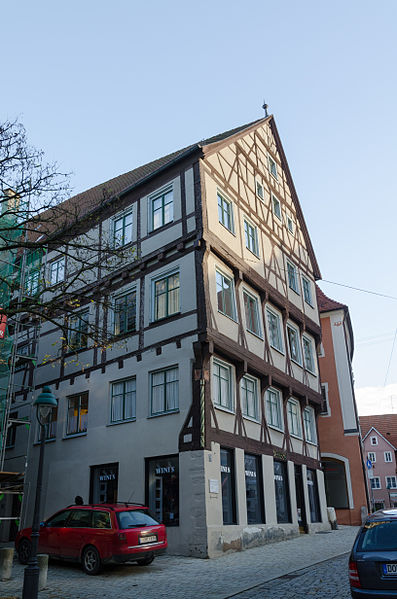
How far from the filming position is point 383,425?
255 feet

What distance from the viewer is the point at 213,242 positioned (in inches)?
752

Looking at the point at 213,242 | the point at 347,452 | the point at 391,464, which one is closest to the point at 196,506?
the point at 213,242

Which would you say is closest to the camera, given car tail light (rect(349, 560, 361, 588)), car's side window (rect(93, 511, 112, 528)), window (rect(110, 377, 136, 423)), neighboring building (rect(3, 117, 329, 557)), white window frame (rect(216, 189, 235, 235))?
car tail light (rect(349, 560, 361, 588))

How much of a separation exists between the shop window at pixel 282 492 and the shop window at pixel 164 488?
5.68 meters

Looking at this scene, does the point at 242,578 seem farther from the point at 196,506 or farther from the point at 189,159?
the point at 189,159

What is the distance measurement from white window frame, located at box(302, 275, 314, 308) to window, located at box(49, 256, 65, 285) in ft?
39.1

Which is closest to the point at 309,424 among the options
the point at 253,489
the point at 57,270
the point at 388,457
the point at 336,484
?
the point at 336,484

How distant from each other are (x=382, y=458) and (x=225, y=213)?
63.0m

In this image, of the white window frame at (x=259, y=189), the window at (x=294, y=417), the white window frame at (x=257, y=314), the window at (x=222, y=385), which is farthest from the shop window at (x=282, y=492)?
the white window frame at (x=259, y=189)

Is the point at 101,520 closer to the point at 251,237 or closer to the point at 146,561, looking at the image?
the point at 146,561

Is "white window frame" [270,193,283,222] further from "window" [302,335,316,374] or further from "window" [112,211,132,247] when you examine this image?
"window" [112,211,132,247]

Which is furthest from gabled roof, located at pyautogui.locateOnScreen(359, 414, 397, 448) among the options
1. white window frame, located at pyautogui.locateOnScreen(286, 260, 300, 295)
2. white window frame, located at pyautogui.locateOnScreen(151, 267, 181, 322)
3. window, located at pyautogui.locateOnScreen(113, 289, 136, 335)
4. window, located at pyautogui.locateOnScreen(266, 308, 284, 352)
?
white window frame, located at pyautogui.locateOnScreen(151, 267, 181, 322)

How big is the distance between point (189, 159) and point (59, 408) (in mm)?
10817

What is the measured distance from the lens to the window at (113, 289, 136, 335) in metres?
20.2
